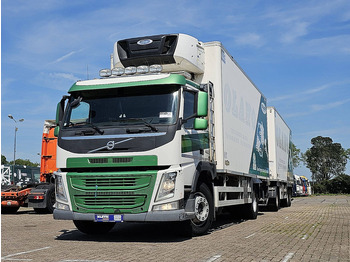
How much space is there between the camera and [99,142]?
8.54m

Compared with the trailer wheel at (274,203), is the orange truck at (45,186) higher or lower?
higher

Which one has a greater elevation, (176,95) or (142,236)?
(176,95)

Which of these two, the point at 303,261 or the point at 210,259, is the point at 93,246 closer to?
the point at 210,259

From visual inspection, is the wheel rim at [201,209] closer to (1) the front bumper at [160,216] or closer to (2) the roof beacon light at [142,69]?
(1) the front bumper at [160,216]

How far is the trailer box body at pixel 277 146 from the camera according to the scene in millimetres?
19688

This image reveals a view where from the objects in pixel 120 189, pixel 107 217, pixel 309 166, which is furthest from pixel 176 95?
pixel 309 166

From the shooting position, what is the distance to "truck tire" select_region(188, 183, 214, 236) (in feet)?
29.8

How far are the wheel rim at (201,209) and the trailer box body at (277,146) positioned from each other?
1066 centimetres

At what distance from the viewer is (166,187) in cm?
828

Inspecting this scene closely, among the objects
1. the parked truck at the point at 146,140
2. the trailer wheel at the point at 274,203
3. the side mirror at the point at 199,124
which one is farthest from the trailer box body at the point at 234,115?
the trailer wheel at the point at 274,203

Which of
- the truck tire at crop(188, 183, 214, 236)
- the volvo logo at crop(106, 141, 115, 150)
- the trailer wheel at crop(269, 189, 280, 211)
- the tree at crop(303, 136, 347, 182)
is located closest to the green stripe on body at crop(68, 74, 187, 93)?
the volvo logo at crop(106, 141, 115, 150)

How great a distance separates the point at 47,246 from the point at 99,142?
6.98ft

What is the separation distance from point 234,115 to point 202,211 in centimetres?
346

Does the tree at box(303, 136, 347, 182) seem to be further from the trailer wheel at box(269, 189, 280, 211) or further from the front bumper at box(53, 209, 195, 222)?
the front bumper at box(53, 209, 195, 222)
